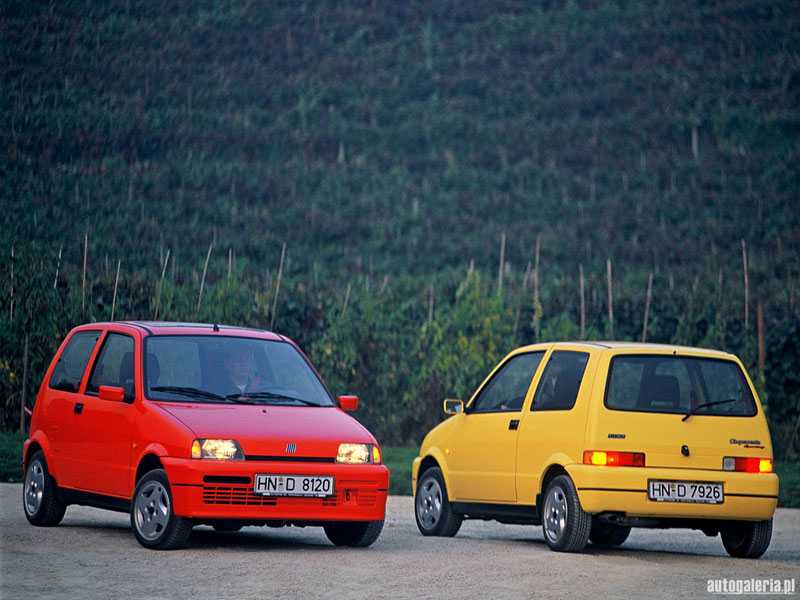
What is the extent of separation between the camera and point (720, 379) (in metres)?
12.2

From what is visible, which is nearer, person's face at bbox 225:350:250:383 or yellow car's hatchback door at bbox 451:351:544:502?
person's face at bbox 225:350:250:383

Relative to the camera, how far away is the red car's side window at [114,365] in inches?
471

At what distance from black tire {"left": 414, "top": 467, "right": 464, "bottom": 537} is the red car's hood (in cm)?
238

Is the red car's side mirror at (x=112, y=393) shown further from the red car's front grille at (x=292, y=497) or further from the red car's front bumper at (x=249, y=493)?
the red car's front grille at (x=292, y=497)

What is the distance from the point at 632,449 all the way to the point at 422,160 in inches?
2517

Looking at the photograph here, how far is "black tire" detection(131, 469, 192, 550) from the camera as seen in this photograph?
35.2ft

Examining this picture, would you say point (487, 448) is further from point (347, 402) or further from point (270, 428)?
point (270, 428)

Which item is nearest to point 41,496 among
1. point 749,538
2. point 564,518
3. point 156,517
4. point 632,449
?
point 156,517

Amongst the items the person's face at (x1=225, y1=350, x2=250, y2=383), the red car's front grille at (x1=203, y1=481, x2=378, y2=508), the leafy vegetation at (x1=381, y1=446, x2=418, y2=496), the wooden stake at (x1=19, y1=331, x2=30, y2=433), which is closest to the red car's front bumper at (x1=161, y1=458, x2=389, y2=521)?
the red car's front grille at (x1=203, y1=481, x2=378, y2=508)

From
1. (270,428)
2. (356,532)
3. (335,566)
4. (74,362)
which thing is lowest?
(335,566)

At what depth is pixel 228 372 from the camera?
12.1 metres

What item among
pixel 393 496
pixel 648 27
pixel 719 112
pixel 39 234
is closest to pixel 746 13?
pixel 648 27

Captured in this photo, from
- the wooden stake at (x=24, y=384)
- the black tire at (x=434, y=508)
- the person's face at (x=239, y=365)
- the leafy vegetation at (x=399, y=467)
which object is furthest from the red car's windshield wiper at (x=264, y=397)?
the wooden stake at (x=24, y=384)

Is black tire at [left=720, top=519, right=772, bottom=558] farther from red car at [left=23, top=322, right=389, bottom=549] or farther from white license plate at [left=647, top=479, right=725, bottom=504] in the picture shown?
red car at [left=23, top=322, right=389, bottom=549]
